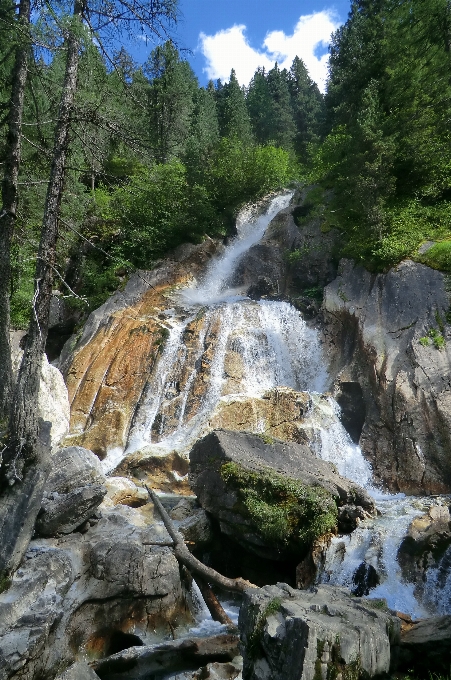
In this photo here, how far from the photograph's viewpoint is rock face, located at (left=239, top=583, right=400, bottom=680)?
4375 millimetres

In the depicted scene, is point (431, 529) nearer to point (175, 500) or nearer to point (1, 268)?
point (175, 500)

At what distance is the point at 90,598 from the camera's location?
657 centimetres

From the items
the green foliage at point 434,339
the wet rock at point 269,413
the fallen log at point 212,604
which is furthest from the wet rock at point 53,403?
the green foliage at point 434,339

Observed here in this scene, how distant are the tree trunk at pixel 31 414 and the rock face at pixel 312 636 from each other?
123 inches

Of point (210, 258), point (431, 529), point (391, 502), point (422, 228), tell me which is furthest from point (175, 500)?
point (210, 258)

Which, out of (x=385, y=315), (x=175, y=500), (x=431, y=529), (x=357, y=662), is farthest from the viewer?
(x=385, y=315)

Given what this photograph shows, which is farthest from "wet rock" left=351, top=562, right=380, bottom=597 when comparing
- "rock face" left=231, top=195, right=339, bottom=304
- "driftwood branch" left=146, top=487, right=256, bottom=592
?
"rock face" left=231, top=195, right=339, bottom=304

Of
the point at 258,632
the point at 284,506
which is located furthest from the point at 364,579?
the point at 258,632

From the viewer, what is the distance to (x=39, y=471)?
20.9 ft

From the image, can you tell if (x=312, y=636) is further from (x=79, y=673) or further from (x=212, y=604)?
(x=212, y=604)

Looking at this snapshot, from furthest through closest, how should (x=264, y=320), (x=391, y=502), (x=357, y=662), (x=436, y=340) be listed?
(x=264, y=320), (x=436, y=340), (x=391, y=502), (x=357, y=662)

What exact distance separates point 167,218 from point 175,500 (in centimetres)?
1676

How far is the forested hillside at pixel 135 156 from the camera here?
22.6ft

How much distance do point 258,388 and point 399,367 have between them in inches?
183
